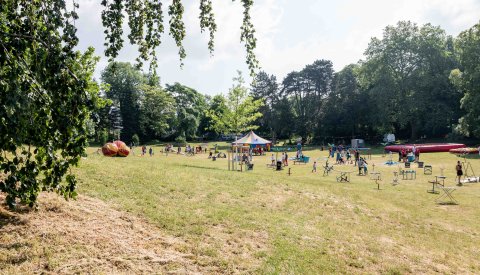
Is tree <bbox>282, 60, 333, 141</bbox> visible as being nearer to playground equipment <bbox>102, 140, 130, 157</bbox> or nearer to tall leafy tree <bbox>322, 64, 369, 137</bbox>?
tall leafy tree <bbox>322, 64, 369, 137</bbox>

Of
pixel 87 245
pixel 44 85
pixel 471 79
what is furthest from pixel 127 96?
pixel 44 85

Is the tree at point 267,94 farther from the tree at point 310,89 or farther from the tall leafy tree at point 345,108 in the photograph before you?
the tall leafy tree at point 345,108

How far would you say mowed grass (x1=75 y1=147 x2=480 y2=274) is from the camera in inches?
328

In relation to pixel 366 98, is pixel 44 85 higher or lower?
lower

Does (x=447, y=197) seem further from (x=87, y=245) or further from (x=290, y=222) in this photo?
(x=87, y=245)

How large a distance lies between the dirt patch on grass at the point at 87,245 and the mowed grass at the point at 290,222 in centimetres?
37

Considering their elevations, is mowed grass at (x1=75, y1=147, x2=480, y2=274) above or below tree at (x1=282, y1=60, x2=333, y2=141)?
below

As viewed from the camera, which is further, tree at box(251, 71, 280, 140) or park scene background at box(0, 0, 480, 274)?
tree at box(251, 71, 280, 140)

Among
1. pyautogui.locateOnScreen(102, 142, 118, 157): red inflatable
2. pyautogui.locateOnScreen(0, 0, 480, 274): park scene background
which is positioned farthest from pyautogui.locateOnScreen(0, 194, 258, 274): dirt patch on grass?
pyautogui.locateOnScreen(102, 142, 118, 157): red inflatable

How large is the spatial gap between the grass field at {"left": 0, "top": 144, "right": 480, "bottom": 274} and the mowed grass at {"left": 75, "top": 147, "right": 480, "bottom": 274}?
1.3 inches

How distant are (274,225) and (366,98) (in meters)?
61.3

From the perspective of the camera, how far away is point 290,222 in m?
11.1

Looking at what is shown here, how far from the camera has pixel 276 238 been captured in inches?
368

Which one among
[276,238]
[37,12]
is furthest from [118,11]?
[276,238]
